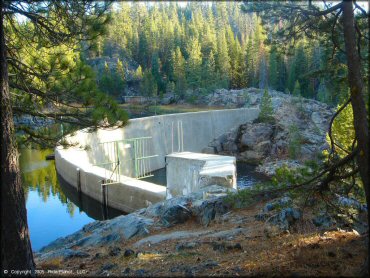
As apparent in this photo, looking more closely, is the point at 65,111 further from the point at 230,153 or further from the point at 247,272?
the point at 230,153

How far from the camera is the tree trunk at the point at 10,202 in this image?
14.7ft

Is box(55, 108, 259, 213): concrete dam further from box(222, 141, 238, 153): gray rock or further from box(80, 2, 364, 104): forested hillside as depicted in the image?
box(80, 2, 364, 104): forested hillside

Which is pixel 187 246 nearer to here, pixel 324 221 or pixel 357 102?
pixel 324 221

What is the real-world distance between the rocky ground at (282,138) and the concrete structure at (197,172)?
15.0m

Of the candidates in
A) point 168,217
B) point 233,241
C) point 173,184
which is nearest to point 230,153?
point 173,184

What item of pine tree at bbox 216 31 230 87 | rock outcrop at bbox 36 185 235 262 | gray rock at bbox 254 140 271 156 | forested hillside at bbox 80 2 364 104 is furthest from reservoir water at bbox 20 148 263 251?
pine tree at bbox 216 31 230 87

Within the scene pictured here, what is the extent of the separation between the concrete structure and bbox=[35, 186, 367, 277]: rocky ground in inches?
23.3

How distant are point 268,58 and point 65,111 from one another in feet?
206

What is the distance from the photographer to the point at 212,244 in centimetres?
614

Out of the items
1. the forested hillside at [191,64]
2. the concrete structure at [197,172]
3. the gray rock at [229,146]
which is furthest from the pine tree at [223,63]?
the concrete structure at [197,172]

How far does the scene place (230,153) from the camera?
3456 cm

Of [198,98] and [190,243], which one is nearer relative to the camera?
[190,243]

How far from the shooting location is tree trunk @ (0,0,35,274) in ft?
14.7

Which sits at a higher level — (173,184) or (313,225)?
(313,225)
